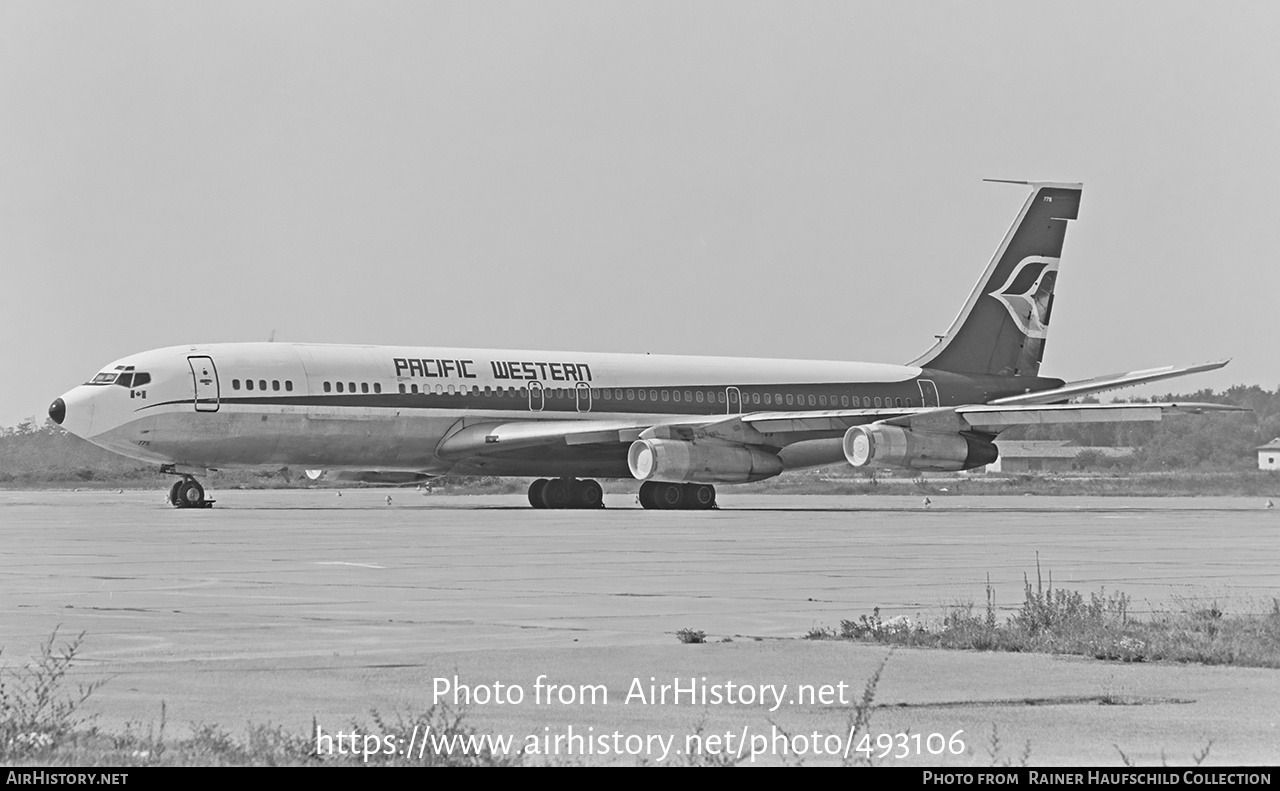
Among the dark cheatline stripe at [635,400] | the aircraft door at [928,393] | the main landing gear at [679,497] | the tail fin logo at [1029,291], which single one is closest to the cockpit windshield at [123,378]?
the dark cheatline stripe at [635,400]

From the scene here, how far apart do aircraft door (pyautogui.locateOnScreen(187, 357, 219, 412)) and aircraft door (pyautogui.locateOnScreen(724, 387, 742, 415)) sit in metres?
13.3

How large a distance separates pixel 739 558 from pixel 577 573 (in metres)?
3.23

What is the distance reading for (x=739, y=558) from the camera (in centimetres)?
2112

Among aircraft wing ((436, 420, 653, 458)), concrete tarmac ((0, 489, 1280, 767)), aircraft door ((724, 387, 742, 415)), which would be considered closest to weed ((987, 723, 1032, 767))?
concrete tarmac ((0, 489, 1280, 767))

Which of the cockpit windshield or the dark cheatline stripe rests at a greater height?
the cockpit windshield

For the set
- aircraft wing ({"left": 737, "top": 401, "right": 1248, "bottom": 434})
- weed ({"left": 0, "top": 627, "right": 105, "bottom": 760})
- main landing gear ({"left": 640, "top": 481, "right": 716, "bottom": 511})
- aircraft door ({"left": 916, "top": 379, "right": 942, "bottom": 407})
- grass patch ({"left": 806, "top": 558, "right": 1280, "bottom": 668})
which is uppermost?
aircraft door ({"left": 916, "top": 379, "right": 942, "bottom": 407})

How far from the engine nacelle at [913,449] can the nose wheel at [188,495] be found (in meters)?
13.7

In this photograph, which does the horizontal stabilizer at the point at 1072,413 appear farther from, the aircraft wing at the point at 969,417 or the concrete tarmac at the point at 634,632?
the concrete tarmac at the point at 634,632

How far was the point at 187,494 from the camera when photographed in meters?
39.1

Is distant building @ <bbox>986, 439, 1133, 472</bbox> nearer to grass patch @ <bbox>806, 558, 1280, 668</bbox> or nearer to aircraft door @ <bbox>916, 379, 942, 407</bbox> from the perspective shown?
aircraft door @ <bbox>916, 379, 942, 407</bbox>

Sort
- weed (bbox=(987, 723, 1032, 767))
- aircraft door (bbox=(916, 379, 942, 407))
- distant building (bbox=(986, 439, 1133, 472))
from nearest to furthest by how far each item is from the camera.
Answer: weed (bbox=(987, 723, 1032, 767))
aircraft door (bbox=(916, 379, 942, 407))
distant building (bbox=(986, 439, 1133, 472))

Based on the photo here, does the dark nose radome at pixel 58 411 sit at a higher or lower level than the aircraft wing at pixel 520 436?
higher

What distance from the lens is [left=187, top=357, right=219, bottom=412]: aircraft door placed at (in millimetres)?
37688

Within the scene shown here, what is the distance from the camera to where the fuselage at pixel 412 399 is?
37.8 m
